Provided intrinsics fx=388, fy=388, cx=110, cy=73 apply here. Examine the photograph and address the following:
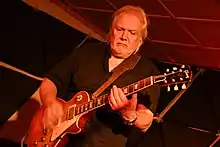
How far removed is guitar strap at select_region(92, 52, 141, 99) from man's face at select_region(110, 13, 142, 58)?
23 millimetres

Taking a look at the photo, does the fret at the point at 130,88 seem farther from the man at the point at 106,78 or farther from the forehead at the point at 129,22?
the forehead at the point at 129,22

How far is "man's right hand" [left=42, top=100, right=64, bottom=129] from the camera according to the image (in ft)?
4.53

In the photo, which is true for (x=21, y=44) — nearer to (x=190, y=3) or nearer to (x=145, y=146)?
(x=190, y=3)

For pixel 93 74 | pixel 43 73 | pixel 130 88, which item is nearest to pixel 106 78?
pixel 93 74

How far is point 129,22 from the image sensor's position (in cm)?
139

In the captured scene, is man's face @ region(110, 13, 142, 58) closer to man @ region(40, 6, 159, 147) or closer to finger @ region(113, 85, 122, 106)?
man @ region(40, 6, 159, 147)

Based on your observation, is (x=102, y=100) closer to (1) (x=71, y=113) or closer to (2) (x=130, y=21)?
(1) (x=71, y=113)

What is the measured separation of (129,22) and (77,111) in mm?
367

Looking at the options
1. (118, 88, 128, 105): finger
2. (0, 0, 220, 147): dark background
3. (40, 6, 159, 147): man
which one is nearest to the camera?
(118, 88, 128, 105): finger

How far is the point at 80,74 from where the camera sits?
141 centimetres

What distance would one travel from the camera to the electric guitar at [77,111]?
123 centimetres

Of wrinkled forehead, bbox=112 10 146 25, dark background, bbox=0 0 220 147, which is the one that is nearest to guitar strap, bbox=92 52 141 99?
wrinkled forehead, bbox=112 10 146 25

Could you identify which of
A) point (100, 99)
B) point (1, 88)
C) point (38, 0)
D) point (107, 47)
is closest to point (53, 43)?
point (38, 0)

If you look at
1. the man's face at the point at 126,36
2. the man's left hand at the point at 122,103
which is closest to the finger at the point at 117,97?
the man's left hand at the point at 122,103
